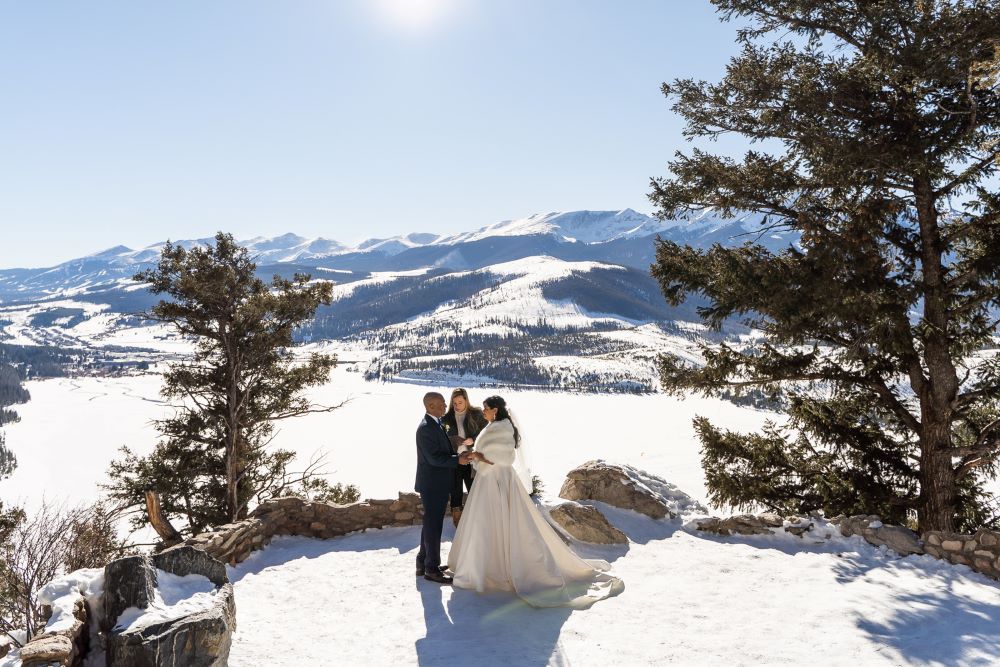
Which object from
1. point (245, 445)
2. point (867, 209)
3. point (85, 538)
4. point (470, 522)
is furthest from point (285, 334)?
point (867, 209)

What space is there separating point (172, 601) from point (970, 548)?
1013cm

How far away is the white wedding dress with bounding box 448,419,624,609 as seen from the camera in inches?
294

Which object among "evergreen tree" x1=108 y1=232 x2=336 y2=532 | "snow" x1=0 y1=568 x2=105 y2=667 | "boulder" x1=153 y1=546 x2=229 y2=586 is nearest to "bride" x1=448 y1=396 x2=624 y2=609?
"boulder" x1=153 y1=546 x2=229 y2=586

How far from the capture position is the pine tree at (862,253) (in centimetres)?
863

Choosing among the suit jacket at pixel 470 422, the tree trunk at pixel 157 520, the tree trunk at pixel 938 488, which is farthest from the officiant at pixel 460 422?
the tree trunk at pixel 938 488

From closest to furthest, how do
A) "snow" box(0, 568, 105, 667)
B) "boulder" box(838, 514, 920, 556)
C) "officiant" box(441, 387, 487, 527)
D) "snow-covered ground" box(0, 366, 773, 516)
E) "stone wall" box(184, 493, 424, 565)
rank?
"snow" box(0, 568, 105, 667), "boulder" box(838, 514, 920, 556), "officiant" box(441, 387, 487, 527), "stone wall" box(184, 493, 424, 565), "snow-covered ground" box(0, 366, 773, 516)

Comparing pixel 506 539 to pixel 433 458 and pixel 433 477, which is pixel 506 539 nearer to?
pixel 433 477

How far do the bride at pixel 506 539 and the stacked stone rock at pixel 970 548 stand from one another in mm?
4777

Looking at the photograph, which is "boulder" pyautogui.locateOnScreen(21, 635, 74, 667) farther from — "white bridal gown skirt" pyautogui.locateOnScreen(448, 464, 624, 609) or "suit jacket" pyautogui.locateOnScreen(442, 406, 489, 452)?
"suit jacket" pyautogui.locateOnScreen(442, 406, 489, 452)

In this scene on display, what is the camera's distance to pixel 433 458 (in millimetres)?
7777

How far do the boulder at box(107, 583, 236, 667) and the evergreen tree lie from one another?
11985mm

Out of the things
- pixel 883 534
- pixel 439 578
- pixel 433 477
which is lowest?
pixel 439 578

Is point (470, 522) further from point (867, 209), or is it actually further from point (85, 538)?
point (85, 538)

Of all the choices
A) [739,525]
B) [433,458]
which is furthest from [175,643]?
[739,525]
